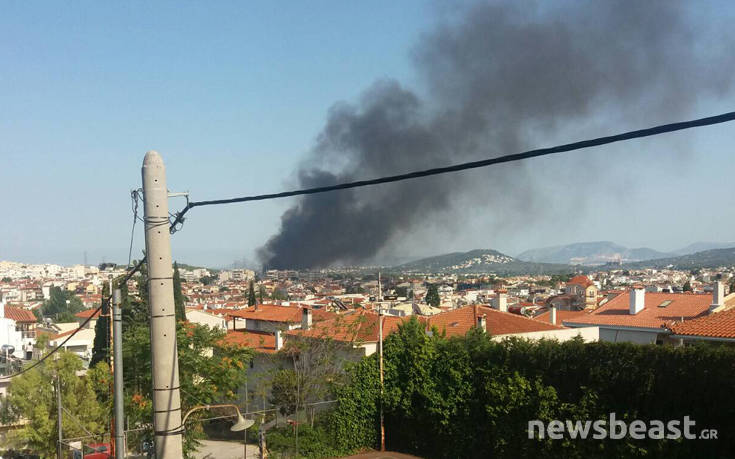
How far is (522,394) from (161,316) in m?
11.3

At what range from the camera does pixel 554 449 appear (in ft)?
43.7

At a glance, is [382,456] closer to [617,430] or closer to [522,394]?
[522,394]

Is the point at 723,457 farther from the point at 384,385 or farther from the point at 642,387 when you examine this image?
the point at 384,385

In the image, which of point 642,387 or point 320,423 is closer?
point 642,387

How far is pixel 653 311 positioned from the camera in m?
24.8

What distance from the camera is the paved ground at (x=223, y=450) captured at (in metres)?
17.6

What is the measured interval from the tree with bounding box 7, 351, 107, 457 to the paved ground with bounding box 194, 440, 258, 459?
3.41m

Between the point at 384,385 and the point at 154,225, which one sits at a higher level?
the point at 154,225

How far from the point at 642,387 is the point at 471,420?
4530 millimetres

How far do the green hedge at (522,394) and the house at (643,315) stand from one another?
9061 millimetres

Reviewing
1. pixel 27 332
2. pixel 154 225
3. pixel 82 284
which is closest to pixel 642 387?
pixel 154 225

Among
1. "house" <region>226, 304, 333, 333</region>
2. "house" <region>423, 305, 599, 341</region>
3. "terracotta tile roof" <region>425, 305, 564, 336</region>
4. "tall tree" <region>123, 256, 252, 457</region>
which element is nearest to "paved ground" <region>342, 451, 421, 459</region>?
"tall tree" <region>123, 256, 252, 457</region>

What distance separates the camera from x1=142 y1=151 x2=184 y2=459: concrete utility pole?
4.30 m

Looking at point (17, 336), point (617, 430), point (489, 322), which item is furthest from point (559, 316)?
point (17, 336)
